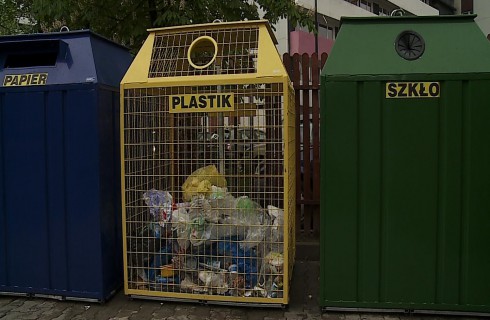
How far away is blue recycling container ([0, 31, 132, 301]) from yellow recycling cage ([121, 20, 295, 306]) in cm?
24

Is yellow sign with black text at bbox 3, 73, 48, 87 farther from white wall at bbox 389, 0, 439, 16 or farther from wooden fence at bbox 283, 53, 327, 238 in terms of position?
white wall at bbox 389, 0, 439, 16

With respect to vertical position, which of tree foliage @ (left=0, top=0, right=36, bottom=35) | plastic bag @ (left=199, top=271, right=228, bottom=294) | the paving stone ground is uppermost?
tree foliage @ (left=0, top=0, right=36, bottom=35)

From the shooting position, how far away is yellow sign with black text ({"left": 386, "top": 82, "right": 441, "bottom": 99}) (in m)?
3.44

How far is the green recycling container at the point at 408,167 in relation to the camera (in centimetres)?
344

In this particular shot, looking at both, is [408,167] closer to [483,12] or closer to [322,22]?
[322,22]

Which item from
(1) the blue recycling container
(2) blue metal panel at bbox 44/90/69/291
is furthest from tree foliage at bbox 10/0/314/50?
(2) blue metal panel at bbox 44/90/69/291

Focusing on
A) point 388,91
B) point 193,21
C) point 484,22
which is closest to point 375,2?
point 484,22

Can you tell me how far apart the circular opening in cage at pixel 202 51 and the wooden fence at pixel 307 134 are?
127 centimetres

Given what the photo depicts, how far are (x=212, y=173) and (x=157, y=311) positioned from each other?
1.25 m

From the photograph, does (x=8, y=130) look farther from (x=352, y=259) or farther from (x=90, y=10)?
(x=352, y=259)

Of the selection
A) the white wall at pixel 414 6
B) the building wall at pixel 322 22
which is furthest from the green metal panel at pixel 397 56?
the white wall at pixel 414 6

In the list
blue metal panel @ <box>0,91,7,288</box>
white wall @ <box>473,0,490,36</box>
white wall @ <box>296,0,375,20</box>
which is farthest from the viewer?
white wall @ <box>473,0,490,36</box>

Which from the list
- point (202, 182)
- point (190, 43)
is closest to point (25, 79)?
point (190, 43)

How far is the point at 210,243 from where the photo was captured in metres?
3.84
